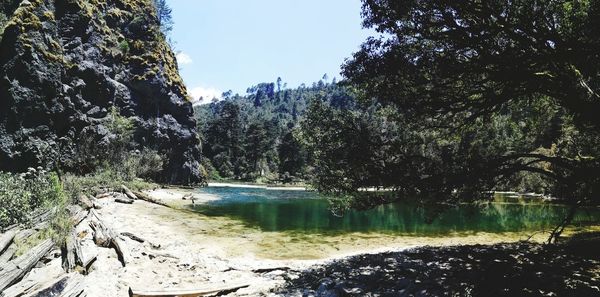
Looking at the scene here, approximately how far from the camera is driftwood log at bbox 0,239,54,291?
25.3 feet

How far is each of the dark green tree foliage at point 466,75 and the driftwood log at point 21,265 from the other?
8976 millimetres

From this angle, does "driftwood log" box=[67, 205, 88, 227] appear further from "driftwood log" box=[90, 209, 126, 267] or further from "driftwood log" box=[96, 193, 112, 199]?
"driftwood log" box=[96, 193, 112, 199]

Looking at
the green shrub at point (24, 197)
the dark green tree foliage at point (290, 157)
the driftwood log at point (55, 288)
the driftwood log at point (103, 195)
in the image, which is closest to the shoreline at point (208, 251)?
the driftwood log at point (55, 288)

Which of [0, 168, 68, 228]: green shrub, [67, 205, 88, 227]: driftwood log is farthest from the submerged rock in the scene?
[67, 205, 88, 227]: driftwood log

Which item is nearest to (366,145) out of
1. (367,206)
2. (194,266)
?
(367,206)

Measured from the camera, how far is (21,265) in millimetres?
8438

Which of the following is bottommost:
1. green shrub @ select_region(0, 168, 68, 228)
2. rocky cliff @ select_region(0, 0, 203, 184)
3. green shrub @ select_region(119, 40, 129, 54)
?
green shrub @ select_region(0, 168, 68, 228)

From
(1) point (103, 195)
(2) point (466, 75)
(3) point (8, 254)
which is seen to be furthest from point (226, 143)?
(3) point (8, 254)

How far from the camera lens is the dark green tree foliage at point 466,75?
9938mm

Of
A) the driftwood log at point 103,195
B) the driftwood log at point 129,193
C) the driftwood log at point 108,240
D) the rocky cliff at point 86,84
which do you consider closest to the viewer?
the driftwood log at point 108,240

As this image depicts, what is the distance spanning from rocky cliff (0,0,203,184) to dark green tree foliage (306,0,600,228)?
27785mm

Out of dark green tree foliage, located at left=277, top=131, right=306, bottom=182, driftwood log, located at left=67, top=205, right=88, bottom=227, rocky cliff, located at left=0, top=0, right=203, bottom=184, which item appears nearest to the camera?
driftwood log, located at left=67, top=205, right=88, bottom=227

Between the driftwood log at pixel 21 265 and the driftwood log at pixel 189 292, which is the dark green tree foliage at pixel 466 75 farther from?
the driftwood log at pixel 21 265

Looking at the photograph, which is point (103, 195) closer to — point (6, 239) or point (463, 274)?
point (6, 239)
